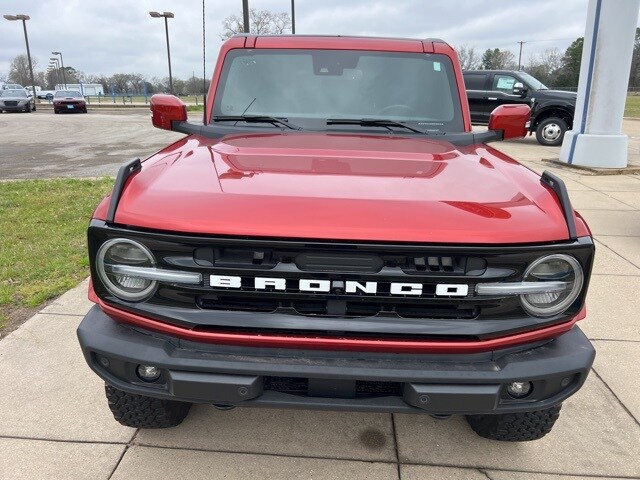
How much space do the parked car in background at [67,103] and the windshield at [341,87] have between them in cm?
3083

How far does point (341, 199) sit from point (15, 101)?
1321 inches

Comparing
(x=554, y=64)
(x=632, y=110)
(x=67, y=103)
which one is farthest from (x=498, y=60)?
(x=67, y=103)

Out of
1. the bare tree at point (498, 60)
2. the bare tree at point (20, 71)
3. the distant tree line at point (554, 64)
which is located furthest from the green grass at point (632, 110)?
the bare tree at point (20, 71)

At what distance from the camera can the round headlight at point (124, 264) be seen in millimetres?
1942

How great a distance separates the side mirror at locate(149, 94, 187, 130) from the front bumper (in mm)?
1768

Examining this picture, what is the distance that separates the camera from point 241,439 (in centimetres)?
256

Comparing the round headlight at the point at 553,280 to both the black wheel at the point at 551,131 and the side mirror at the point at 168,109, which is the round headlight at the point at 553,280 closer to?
the side mirror at the point at 168,109

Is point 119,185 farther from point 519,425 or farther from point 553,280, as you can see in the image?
point 519,425

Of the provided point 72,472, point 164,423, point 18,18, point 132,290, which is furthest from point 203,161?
point 18,18

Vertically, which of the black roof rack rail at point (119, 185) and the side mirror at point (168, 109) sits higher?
the side mirror at point (168, 109)

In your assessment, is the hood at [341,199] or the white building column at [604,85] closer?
the hood at [341,199]

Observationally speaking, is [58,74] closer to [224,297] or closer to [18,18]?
[18,18]

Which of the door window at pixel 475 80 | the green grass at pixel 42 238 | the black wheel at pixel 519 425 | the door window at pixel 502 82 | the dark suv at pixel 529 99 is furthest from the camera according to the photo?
the door window at pixel 475 80

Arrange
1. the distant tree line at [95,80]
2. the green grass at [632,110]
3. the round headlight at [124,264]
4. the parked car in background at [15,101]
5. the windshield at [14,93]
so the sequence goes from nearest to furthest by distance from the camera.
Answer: the round headlight at [124,264] → the parked car in background at [15,101] → the green grass at [632,110] → the windshield at [14,93] → the distant tree line at [95,80]
